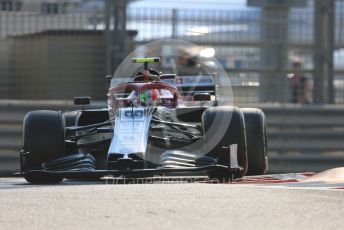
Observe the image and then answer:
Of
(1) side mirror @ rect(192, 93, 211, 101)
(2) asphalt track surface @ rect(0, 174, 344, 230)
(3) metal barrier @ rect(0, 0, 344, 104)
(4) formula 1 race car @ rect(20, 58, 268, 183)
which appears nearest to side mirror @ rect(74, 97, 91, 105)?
(4) formula 1 race car @ rect(20, 58, 268, 183)

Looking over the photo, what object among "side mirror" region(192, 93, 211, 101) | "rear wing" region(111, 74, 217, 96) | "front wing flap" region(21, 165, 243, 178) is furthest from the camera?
"rear wing" region(111, 74, 217, 96)

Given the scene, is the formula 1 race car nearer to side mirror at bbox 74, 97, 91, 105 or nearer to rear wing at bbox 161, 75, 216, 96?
side mirror at bbox 74, 97, 91, 105

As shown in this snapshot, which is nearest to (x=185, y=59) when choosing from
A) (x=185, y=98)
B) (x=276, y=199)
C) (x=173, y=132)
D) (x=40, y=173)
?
(x=185, y=98)

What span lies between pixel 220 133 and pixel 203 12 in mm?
4236

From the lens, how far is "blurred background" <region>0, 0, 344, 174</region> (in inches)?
508

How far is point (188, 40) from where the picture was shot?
42.9ft

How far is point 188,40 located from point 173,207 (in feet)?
22.8

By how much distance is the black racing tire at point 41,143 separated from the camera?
30.0 feet

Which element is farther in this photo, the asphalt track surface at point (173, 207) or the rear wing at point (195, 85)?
the rear wing at point (195, 85)

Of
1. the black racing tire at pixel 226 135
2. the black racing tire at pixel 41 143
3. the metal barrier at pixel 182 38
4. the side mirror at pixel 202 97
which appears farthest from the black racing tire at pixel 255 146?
the metal barrier at pixel 182 38

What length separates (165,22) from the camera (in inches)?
512

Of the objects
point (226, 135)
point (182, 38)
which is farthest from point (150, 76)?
point (182, 38)

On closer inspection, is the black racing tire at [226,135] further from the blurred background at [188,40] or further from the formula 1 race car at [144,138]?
the blurred background at [188,40]

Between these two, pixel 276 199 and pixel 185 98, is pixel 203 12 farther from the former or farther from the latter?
pixel 276 199
